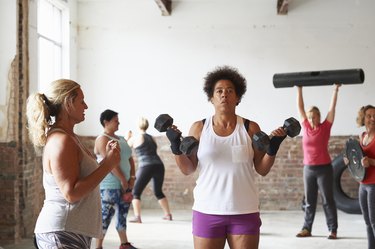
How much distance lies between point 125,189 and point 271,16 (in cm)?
485

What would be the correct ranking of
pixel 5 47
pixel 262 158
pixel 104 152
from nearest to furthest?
pixel 262 158 → pixel 104 152 → pixel 5 47

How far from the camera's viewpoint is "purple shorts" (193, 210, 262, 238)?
283 cm

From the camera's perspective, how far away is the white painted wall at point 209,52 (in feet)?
27.9

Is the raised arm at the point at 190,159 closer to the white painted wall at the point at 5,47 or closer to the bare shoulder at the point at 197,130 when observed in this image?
the bare shoulder at the point at 197,130

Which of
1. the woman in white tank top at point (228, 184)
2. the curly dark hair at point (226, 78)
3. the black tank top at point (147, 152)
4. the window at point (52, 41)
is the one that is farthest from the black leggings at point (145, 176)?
the woman in white tank top at point (228, 184)

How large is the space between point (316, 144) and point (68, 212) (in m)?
4.14

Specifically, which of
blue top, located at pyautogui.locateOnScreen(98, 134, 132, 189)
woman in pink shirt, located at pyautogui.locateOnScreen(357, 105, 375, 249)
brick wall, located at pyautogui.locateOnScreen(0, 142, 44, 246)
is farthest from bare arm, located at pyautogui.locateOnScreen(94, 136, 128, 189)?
woman in pink shirt, located at pyautogui.locateOnScreen(357, 105, 375, 249)

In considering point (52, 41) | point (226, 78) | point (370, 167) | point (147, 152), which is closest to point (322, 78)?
point (370, 167)

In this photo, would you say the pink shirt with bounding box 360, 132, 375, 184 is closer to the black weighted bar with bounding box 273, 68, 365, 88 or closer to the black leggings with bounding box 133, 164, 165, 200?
the black weighted bar with bounding box 273, 68, 365, 88

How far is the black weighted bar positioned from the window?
3.43 meters

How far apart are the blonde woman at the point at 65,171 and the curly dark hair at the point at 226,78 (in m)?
0.88

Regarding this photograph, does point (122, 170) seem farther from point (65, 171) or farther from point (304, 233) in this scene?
point (65, 171)

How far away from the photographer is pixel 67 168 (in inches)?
90.7

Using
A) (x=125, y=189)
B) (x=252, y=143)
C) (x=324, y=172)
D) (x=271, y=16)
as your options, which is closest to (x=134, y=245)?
(x=125, y=189)
